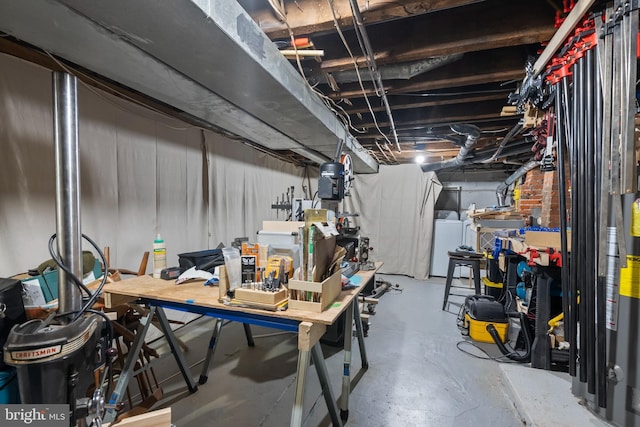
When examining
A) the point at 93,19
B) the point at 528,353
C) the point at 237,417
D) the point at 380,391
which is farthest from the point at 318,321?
the point at 528,353

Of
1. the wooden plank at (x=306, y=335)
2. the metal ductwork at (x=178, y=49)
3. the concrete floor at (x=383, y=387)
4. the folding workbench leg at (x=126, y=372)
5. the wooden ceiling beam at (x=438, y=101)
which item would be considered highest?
the wooden ceiling beam at (x=438, y=101)

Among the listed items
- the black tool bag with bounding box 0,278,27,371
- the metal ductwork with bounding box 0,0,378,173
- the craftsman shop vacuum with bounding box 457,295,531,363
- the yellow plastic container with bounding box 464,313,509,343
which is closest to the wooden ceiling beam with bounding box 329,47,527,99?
the metal ductwork with bounding box 0,0,378,173

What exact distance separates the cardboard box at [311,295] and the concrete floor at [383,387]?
2.09ft

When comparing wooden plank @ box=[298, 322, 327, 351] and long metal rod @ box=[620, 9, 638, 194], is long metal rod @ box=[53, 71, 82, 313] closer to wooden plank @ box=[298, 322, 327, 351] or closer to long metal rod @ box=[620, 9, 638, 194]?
wooden plank @ box=[298, 322, 327, 351]

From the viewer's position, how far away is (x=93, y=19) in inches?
45.3

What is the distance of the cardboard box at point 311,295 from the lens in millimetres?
1191

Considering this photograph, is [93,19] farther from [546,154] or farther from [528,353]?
[528,353]

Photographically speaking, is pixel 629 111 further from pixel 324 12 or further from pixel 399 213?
pixel 399 213

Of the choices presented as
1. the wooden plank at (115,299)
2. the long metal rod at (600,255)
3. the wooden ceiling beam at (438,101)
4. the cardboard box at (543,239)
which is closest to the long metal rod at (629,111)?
the long metal rod at (600,255)

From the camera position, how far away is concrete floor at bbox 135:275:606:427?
1.67 metres

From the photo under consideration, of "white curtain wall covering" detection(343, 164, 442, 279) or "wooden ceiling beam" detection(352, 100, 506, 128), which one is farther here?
"white curtain wall covering" detection(343, 164, 442, 279)

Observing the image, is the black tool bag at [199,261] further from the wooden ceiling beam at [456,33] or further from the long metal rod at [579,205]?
the long metal rod at [579,205]

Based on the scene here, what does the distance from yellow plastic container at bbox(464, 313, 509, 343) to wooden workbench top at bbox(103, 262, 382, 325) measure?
1729 mm

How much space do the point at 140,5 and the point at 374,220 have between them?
4.91 meters
